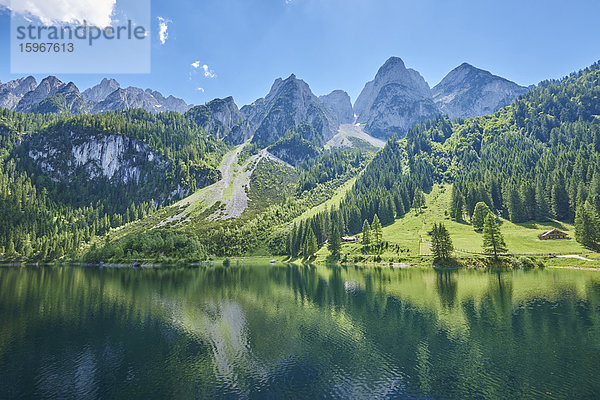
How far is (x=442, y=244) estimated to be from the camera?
11600 centimetres

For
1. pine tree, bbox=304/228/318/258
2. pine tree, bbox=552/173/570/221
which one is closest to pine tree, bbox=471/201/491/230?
pine tree, bbox=552/173/570/221

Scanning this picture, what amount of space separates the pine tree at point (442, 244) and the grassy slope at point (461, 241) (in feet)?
17.0

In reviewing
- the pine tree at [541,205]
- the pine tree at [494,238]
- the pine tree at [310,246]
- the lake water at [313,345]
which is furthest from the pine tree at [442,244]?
the pine tree at [541,205]

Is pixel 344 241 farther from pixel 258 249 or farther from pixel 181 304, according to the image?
pixel 181 304

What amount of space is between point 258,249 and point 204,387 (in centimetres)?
17014

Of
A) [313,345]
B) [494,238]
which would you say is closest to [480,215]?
[494,238]

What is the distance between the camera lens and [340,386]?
2788 centimetres

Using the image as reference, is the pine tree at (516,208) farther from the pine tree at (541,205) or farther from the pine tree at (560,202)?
the pine tree at (560,202)

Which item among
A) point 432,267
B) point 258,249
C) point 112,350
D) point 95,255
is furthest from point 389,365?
point 95,255

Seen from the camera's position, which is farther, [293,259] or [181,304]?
[293,259]

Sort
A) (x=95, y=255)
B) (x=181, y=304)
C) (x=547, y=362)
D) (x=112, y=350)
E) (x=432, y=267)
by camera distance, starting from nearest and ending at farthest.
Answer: (x=547, y=362), (x=112, y=350), (x=181, y=304), (x=432, y=267), (x=95, y=255)

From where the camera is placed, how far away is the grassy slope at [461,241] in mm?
110375

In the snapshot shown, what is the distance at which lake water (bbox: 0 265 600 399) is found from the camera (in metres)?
27.2

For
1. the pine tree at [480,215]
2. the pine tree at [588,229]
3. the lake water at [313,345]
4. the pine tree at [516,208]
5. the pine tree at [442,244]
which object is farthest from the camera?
the pine tree at [516,208]
